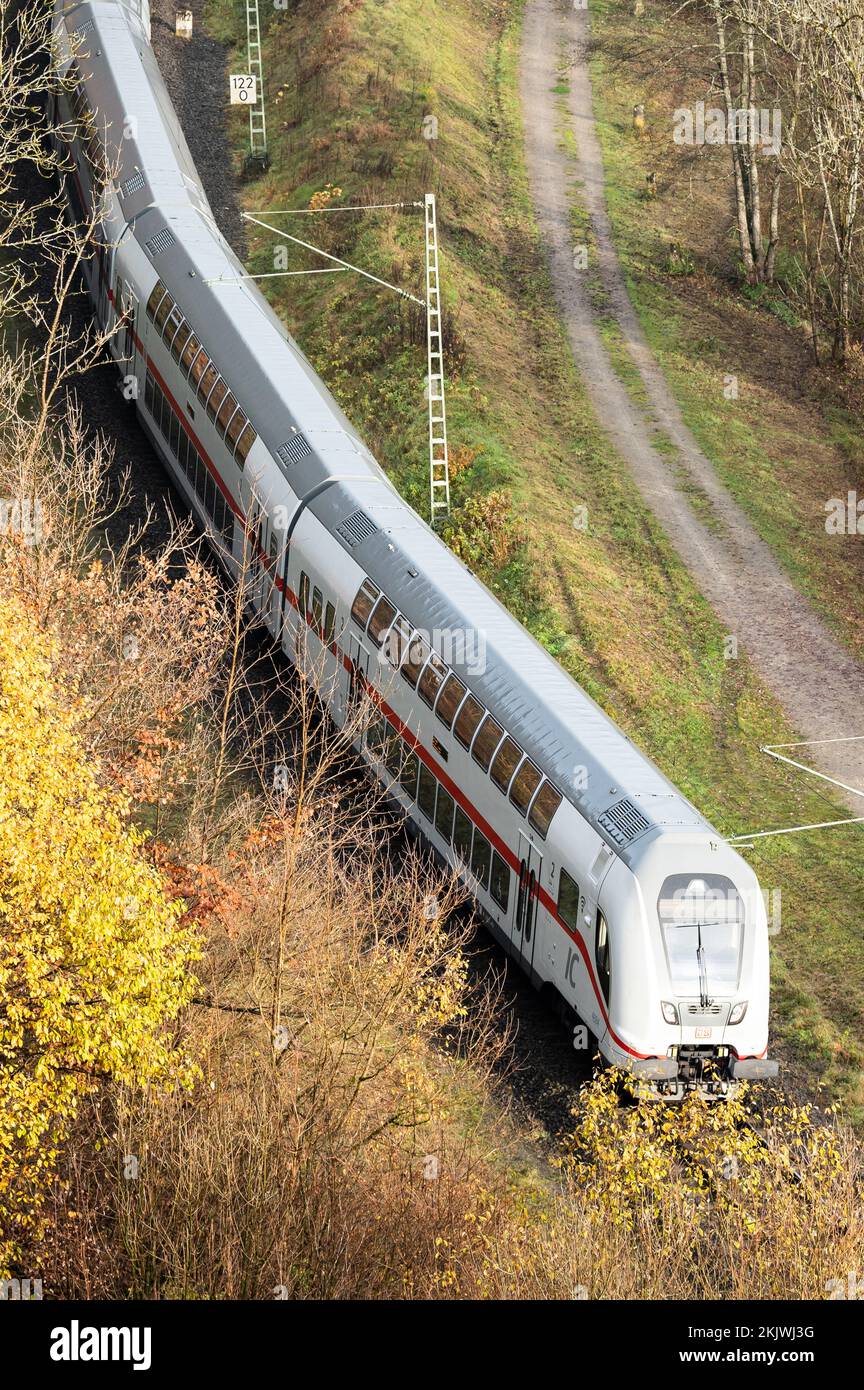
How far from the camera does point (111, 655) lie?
1214 inches

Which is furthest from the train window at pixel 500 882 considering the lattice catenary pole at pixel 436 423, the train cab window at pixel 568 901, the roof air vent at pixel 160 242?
the roof air vent at pixel 160 242

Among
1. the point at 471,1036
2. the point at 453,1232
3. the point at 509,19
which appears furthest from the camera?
the point at 509,19

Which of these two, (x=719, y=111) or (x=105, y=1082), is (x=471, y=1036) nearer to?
(x=105, y=1082)

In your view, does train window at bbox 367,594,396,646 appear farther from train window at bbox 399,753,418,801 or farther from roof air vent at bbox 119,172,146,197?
roof air vent at bbox 119,172,146,197

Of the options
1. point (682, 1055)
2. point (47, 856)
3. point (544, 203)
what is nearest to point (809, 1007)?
point (682, 1055)

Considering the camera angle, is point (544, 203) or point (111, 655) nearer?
point (111, 655)

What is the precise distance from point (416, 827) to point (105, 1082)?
9557 millimetres

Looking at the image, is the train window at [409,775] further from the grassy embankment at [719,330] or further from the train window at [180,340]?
the grassy embankment at [719,330]

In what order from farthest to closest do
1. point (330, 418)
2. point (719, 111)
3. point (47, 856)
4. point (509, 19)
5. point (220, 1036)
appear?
point (509, 19), point (719, 111), point (330, 418), point (220, 1036), point (47, 856)

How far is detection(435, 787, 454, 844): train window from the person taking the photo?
2884 cm

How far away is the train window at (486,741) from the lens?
27578mm

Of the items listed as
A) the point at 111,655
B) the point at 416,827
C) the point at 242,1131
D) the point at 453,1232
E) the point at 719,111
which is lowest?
the point at 453,1232

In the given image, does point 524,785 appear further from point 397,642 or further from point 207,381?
point 207,381

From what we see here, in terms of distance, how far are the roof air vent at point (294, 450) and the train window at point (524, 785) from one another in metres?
9.67
